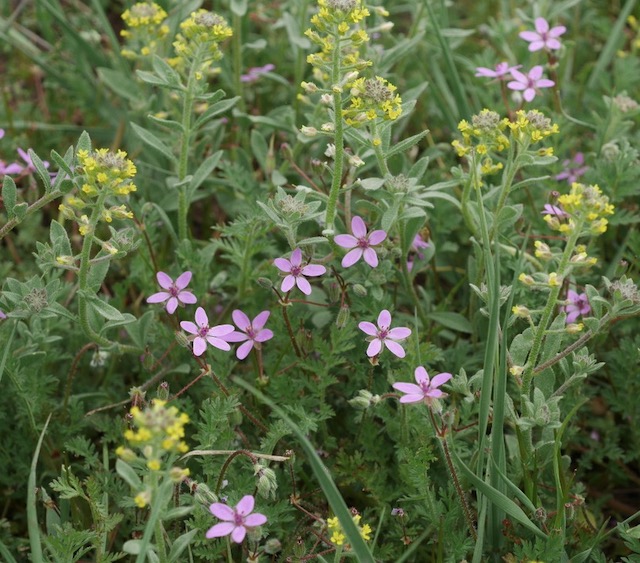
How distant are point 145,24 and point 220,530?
2.16 m

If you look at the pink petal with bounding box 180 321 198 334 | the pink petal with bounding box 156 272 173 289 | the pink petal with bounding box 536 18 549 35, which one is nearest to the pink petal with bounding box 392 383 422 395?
the pink petal with bounding box 180 321 198 334

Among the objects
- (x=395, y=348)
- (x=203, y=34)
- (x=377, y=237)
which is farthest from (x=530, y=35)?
(x=395, y=348)

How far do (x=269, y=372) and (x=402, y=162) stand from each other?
1.16 m

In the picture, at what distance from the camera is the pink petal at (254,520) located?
2211 millimetres

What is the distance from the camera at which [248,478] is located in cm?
254

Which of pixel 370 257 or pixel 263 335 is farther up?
pixel 370 257

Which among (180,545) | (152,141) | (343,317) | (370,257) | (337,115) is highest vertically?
(337,115)

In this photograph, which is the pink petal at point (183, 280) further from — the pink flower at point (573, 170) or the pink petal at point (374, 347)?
the pink flower at point (573, 170)

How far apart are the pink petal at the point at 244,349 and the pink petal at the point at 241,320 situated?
0.17ft

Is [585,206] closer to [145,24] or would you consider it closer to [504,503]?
[504,503]

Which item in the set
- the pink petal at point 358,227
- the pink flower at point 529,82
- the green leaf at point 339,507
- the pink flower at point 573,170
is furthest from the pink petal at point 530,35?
the green leaf at point 339,507

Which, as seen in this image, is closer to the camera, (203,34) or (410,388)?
(410,388)

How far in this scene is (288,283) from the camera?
269 centimetres

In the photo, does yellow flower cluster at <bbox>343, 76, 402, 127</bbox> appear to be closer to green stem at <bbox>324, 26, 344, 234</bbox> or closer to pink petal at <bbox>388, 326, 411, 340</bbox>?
green stem at <bbox>324, 26, 344, 234</bbox>
